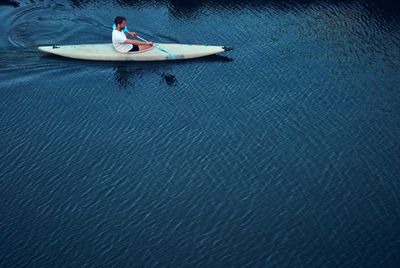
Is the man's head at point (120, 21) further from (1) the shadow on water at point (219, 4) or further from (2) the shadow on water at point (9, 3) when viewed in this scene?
(2) the shadow on water at point (9, 3)

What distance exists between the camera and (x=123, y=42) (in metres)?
19.7

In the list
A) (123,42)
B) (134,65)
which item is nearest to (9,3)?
(123,42)

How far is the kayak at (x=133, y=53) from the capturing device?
1986cm

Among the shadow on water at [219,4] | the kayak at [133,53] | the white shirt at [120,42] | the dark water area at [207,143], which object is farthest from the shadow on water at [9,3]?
the white shirt at [120,42]

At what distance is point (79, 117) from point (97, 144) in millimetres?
1593

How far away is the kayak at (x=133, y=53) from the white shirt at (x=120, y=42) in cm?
→ 16

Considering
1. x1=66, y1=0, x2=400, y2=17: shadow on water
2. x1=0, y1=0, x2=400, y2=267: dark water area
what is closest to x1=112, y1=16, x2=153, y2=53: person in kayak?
x1=0, y1=0, x2=400, y2=267: dark water area

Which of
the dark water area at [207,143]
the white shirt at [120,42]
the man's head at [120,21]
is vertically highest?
the man's head at [120,21]

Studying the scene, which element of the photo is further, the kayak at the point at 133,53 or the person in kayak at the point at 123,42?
the kayak at the point at 133,53

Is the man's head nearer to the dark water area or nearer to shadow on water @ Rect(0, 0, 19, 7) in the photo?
the dark water area

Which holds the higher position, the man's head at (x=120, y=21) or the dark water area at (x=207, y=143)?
the man's head at (x=120, y=21)

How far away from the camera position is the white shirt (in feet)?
64.5

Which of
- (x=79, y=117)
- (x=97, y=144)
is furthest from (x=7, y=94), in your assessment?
(x=97, y=144)

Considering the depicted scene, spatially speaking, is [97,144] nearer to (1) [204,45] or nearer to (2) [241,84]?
(2) [241,84]
